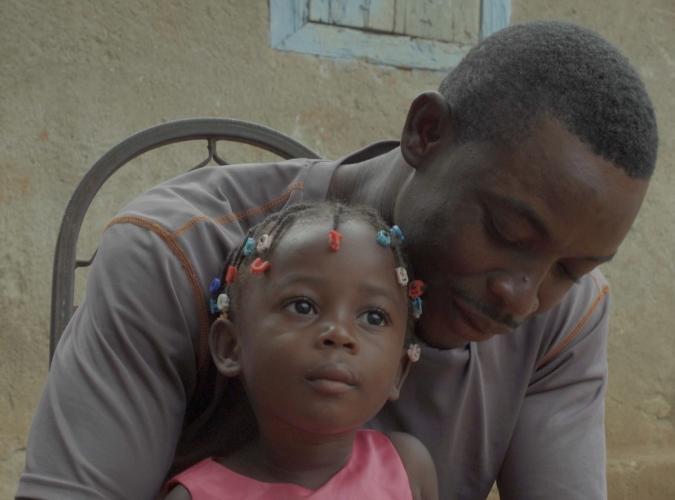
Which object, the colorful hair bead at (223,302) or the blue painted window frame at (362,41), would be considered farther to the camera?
the blue painted window frame at (362,41)

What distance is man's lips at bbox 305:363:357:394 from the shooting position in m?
1.73

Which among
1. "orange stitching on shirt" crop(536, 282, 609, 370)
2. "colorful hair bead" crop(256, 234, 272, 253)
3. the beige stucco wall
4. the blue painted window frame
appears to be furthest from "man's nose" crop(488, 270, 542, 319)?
the blue painted window frame

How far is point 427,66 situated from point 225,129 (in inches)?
88.6

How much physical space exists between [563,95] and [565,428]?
666 mm

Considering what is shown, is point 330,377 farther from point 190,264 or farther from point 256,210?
point 256,210

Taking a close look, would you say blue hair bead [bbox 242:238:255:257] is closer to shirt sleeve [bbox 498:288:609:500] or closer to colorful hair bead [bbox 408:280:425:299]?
colorful hair bead [bbox 408:280:425:299]

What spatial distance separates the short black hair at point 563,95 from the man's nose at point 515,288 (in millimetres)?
194

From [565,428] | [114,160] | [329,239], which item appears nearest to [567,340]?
[565,428]

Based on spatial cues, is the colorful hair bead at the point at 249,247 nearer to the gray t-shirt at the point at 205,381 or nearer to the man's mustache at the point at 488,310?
the gray t-shirt at the point at 205,381

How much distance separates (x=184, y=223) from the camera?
199 centimetres

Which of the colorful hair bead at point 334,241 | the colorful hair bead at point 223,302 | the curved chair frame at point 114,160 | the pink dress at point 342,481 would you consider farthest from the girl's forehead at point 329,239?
the curved chair frame at point 114,160

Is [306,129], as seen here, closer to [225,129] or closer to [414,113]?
[225,129]

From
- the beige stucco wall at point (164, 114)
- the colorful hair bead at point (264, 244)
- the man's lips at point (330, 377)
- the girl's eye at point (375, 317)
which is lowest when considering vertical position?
the beige stucco wall at point (164, 114)

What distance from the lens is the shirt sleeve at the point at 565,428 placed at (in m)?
2.16
